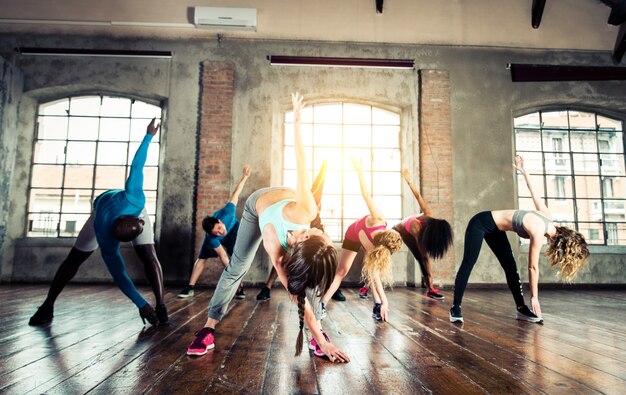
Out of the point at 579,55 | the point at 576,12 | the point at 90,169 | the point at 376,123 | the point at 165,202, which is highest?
the point at 576,12

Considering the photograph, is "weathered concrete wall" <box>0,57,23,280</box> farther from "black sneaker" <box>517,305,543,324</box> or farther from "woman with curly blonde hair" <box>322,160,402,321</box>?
"black sneaker" <box>517,305,543,324</box>

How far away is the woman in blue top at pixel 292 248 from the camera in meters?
1.65

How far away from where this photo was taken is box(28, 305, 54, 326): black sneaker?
2.57 m

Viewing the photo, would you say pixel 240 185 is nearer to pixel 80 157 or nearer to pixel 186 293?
pixel 186 293

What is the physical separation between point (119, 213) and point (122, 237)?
19 cm

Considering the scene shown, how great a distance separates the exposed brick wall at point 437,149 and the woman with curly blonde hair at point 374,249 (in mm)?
2531

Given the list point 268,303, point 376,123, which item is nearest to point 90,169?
point 268,303

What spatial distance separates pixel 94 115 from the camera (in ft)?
19.3

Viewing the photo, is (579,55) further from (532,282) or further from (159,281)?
(159,281)

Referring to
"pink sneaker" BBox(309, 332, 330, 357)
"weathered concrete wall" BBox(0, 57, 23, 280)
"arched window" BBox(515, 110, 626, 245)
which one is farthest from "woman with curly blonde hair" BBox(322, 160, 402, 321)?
"weathered concrete wall" BBox(0, 57, 23, 280)

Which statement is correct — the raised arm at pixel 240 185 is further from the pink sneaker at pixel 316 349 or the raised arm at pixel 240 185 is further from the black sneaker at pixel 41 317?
the pink sneaker at pixel 316 349

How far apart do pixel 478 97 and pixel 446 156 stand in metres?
1.14

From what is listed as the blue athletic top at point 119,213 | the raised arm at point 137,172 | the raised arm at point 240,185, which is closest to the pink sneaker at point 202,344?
the blue athletic top at point 119,213

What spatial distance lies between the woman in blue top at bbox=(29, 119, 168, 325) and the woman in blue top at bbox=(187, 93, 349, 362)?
2.45 feet
